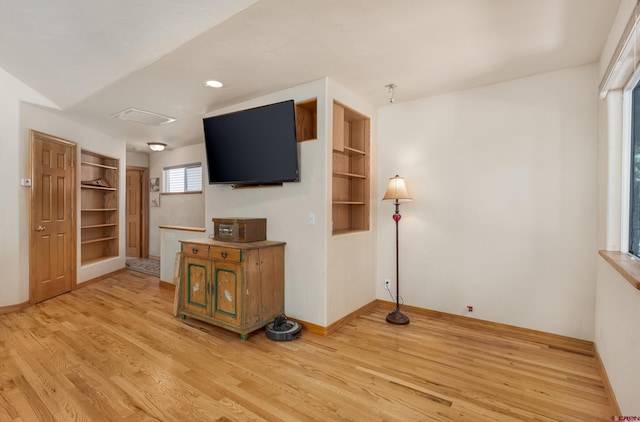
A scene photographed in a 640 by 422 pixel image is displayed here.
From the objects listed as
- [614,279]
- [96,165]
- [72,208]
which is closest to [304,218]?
[614,279]

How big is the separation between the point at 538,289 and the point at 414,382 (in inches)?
63.4

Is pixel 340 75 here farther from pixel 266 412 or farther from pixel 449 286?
pixel 266 412

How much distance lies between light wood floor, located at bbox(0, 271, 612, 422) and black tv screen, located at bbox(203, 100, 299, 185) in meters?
1.61

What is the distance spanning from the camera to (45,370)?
2301mm

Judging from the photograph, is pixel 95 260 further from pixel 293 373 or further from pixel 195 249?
pixel 293 373

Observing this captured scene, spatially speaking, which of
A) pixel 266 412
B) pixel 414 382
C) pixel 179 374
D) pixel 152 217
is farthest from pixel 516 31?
pixel 152 217

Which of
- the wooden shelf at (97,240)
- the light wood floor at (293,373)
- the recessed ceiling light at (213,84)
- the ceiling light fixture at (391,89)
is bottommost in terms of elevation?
the light wood floor at (293,373)

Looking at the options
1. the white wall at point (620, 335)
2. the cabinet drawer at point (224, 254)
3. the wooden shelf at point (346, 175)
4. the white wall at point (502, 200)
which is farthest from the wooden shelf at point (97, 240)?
the white wall at point (620, 335)

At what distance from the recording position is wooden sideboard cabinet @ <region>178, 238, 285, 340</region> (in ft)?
9.29

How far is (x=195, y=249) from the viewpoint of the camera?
3193 mm

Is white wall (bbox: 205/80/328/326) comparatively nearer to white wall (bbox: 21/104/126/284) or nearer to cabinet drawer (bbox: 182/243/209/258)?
cabinet drawer (bbox: 182/243/209/258)

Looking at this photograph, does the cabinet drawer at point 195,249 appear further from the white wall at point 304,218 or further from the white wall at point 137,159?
the white wall at point 137,159

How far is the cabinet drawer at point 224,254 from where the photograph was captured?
284cm

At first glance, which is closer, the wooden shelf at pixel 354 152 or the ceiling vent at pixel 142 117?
the wooden shelf at pixel 354 152
